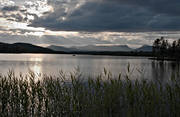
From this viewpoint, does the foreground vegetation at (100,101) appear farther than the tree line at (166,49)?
No

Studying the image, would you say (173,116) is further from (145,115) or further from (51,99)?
(51,99)

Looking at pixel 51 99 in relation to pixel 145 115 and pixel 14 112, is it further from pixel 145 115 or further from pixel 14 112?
pixel 145 115

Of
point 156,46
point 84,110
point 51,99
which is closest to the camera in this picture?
point 84,110

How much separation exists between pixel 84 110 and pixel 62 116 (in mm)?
1633

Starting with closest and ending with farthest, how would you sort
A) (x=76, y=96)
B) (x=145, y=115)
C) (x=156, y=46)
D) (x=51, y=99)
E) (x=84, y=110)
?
(x=145, y=115), (x=84, y=110), (x=76, y=96), (x=51, y=99), (x=156, y=46)

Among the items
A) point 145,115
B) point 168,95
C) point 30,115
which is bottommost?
point 30,115

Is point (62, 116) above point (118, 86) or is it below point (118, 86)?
below

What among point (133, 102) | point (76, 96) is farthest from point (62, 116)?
point (133, 102)

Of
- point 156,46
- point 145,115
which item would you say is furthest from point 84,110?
point 156,46

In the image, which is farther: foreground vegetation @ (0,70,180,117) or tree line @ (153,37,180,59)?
tree line @ (153,37,180,59)

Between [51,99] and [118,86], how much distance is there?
5.15 meters

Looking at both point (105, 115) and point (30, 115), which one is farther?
point (30, 115)

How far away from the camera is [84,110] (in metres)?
12.4

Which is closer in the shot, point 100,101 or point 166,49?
point 100,101
